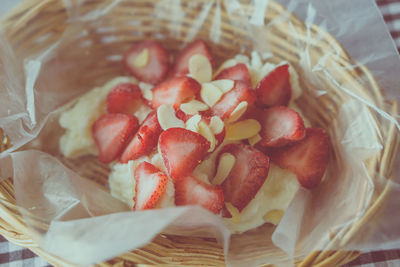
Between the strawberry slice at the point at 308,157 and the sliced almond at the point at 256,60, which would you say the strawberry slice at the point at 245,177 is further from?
the sliced almond at the point at 256,60

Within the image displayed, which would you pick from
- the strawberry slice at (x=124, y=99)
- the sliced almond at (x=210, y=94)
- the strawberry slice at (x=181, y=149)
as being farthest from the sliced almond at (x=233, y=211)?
the strawberry slice at (x=124, y=99)

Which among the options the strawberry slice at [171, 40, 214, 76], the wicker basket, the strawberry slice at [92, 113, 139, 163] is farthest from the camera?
the strawberry slice at [171, 40, 214, 76]

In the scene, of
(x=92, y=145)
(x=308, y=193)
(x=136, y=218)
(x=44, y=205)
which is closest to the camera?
(x=136, y=218)

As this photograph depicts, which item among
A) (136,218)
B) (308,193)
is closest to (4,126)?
(136,218)

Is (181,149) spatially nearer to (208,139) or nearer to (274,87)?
(208,139)

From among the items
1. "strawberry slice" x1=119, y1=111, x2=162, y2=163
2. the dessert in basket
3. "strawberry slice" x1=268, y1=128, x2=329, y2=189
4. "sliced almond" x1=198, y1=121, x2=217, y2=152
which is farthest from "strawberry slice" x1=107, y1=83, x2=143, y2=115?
"strawberry slice" x1=268, y1=128, x2=329, y2=189

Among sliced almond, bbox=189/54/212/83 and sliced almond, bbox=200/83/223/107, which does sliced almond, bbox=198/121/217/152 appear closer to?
sliced almond, bbox=200/83/223/107

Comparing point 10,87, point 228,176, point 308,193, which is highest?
point 10,87

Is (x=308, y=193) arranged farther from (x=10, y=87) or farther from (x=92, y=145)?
(x=10, y=87)
